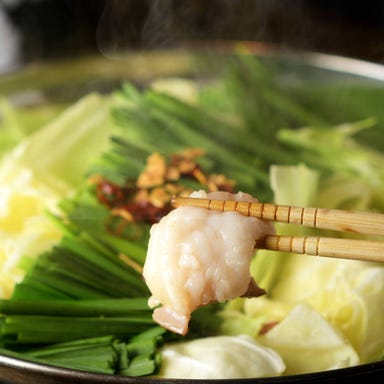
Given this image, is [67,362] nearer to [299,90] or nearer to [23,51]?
[299,90]

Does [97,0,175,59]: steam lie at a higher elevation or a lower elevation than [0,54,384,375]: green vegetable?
higher

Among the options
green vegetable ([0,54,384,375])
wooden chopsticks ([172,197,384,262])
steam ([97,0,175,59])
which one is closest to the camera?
wooden chopsticks ([172,197,384,262])

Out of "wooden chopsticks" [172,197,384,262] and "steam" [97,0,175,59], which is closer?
"wooden chopsticks" [172,197,384,262]

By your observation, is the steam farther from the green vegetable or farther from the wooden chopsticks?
the wooden chopsticks

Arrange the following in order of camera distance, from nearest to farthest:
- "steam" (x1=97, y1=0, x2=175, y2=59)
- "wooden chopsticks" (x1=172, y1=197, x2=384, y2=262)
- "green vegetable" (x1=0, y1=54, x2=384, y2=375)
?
1. "wooden chopsticks" (x1=172, y1=197, x2=384, y2=262)
2. "green vegetable" (x1=0, y1=54, x2=384, y2=375)
3. "steam" (x1=97, y1=0, x2=175, y2=59)

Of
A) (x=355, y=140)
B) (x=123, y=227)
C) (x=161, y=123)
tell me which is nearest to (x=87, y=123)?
(x=161, y=123)

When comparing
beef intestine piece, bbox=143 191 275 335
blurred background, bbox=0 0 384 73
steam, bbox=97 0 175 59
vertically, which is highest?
blurred background, bbox=0 0 384 73

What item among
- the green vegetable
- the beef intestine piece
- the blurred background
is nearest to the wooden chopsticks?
the beef intestine piece

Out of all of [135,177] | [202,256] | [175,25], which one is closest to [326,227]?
[202,256]
